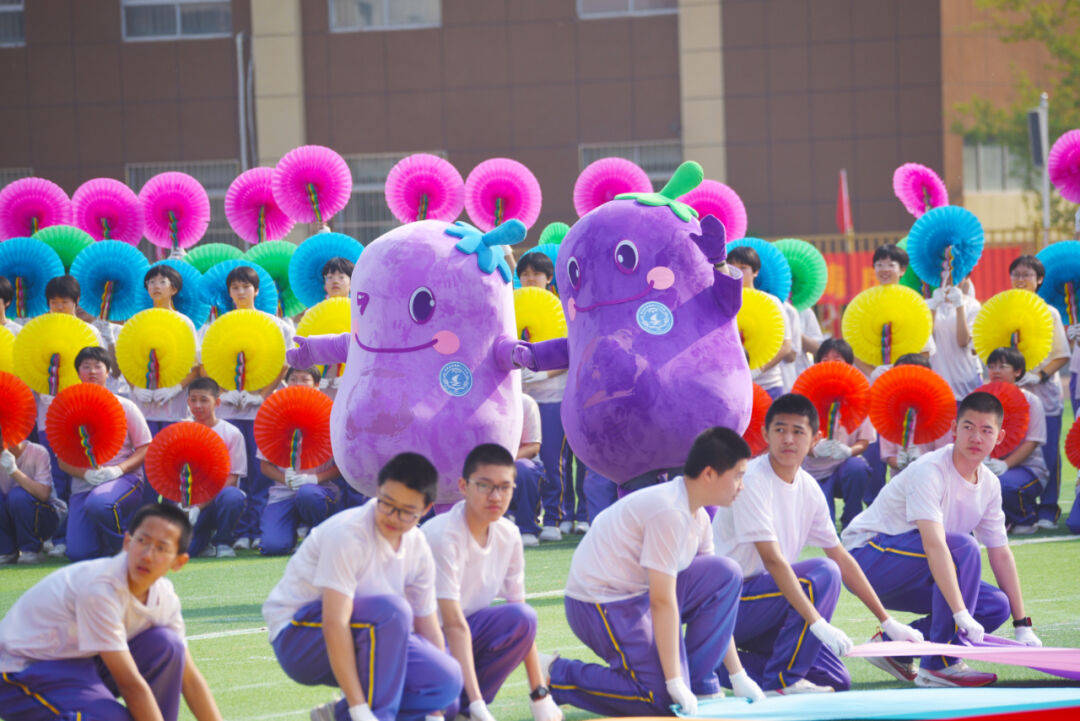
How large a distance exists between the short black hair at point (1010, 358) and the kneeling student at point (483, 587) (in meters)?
4.68

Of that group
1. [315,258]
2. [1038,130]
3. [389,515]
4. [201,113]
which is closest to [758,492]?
[389,515]

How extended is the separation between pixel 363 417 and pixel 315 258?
2540 millimetres

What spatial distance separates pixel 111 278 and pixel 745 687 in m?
6.08

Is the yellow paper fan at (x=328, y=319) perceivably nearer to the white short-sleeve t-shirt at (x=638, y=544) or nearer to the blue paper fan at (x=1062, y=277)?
the white short-sleeve t-shirt at (x=638, y=544)

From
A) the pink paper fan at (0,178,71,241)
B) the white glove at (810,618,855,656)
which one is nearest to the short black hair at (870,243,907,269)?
the white glove at (810,618,855,656)

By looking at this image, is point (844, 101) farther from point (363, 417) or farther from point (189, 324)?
point (363, 417)

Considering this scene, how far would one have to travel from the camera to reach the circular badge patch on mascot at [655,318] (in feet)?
22.5

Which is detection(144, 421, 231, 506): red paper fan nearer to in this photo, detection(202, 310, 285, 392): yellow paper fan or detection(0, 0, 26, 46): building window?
detection(202, 310, 285, 392): yellow paper fan

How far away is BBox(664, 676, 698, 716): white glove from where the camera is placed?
519cm

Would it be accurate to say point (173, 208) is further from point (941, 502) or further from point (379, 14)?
point (379, 14)

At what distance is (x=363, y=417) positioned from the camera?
7012 mm

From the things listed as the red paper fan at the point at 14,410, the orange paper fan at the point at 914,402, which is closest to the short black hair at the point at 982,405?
the orange paper fan at the point at 914,402

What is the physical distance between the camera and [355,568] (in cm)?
504

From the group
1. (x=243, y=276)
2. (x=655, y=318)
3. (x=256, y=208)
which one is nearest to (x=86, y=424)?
(x=243, y=276)
